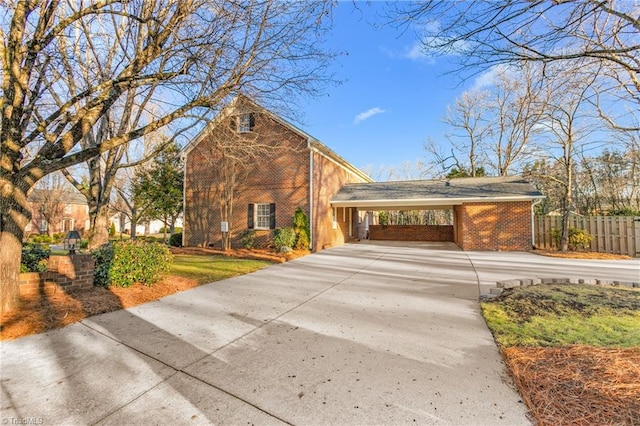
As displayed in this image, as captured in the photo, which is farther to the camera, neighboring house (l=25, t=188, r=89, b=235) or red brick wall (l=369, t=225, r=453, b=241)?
neighboring house (l=25, t=188, r=89, b=235)

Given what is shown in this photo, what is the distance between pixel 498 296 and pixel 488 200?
9187 mm

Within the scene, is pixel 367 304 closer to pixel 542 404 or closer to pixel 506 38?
pixel 542 404

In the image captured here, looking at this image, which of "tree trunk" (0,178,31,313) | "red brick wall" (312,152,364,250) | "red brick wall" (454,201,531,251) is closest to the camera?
"tree trunk" (0,178,31,313)

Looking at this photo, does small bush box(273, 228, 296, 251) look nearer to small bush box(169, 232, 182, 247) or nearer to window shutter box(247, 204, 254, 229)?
window shutter box(247, 204, 254, 229)

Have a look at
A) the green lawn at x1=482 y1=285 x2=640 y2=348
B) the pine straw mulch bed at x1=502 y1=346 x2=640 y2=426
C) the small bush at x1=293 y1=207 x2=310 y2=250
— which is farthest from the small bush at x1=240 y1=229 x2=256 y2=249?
the pine straw mulch bed at x1=502 y1=346 x2=640 y2=426

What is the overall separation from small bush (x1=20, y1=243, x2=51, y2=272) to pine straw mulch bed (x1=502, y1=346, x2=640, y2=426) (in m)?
7.87

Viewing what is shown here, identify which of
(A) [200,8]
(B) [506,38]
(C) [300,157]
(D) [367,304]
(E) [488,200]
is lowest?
(D) [367,304]

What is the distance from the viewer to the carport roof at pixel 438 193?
43.8ft

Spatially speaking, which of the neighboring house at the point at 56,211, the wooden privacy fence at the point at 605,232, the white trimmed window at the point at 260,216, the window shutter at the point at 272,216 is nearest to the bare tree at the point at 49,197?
the neighboring house at the point at 56,211

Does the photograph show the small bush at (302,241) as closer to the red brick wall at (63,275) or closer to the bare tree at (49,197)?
the red brick wall at (63,275)

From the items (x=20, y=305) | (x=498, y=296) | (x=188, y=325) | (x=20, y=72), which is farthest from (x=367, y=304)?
(x=20, y=72)

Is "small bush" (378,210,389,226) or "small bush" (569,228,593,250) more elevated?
"small bush" (378,210,389,226)

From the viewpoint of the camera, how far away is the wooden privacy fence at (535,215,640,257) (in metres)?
11.9

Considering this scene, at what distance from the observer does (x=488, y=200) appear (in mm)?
13328
